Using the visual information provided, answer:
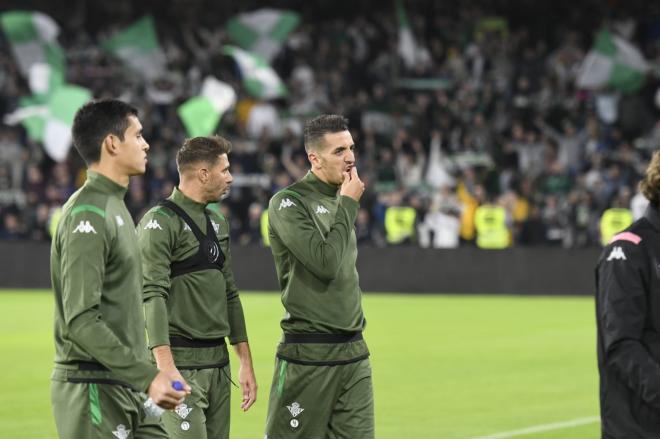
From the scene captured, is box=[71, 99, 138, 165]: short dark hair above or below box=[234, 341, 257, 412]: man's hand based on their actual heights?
above

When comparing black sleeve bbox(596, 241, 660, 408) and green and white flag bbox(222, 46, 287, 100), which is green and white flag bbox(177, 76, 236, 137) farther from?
black sleeve bbox(596, 241, 660, 408)

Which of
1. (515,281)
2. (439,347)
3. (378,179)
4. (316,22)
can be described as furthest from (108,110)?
(316,22)

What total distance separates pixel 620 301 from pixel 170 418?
311cm

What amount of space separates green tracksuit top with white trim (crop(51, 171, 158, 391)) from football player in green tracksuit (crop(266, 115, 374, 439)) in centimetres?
156

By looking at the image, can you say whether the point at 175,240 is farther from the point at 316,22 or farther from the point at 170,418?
the point at 316,22

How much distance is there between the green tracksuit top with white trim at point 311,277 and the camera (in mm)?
7082

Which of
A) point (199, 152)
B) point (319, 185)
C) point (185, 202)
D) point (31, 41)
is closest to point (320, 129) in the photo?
point (319, 185)

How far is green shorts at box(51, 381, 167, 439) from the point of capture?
561 cm

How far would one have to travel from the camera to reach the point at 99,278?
5422 mm

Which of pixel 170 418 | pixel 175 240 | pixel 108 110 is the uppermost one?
pixel 108 110

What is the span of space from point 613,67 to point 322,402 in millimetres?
24166

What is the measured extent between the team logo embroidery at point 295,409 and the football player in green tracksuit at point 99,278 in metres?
1.55

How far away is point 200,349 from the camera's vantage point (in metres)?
7.41

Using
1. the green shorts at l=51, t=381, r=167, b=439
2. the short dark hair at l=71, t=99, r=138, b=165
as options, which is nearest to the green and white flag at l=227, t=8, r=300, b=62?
the short dark hair at l=71, t=99, r=138, b=165
